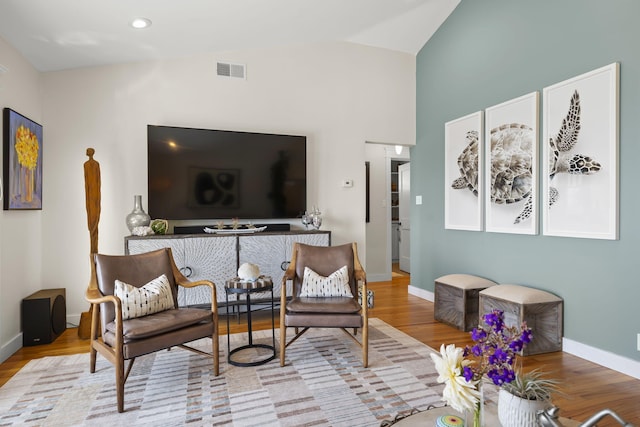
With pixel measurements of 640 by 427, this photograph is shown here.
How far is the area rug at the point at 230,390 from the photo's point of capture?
214cm

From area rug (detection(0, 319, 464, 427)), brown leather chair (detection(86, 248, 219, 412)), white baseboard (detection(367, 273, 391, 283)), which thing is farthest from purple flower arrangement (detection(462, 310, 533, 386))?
white baseboard (detection(367, 273, 391, 283))

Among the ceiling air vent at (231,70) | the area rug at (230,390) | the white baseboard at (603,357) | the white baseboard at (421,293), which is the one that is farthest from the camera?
the white baseboard at (421,293)

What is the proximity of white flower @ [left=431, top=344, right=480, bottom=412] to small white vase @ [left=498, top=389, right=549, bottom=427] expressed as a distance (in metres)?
0.09

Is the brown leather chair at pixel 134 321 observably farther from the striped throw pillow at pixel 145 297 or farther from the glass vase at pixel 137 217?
the glass vase at pixel 137 217

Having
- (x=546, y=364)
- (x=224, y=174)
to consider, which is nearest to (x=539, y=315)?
(x=546, y=364)

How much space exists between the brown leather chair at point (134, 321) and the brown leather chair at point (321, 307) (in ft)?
1.77

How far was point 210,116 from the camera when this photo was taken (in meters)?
4.34

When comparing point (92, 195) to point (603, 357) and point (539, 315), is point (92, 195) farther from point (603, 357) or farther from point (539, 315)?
point (603, 357)

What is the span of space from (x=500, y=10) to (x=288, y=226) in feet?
10.7

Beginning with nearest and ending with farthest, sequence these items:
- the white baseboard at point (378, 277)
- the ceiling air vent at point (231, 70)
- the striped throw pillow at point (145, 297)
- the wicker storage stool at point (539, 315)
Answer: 1. the striped throw pillow at point (145, 297)
2. the wicker storage stool at point (539, 315)
3. the ceiling air vent at point (231, 70)
4. the white baseboard at point (378, 277)

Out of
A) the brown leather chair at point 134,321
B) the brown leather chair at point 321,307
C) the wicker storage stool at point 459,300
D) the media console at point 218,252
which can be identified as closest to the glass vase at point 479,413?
the brown leather chair at point 321,307

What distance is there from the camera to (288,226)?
182 inches

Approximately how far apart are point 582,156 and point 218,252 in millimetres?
3367

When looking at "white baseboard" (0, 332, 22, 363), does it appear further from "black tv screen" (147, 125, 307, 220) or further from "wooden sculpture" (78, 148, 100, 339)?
"black tv screen" (147, 125, 307, 220)
